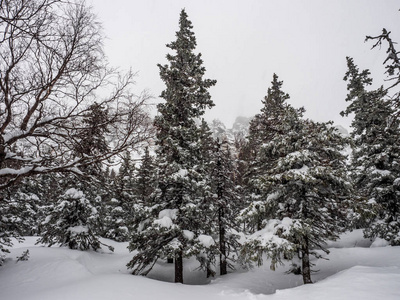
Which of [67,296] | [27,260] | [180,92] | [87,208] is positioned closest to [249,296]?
[67,296]

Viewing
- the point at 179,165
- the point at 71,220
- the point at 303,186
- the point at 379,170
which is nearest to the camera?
the point at 303,186

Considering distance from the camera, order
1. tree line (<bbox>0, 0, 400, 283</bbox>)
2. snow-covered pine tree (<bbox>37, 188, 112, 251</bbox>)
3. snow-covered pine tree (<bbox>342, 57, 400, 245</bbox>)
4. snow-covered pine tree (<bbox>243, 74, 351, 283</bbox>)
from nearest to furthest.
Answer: tree line (<bbox>0, 0, 400, 283</bbox>)
snow-covered pine tree (<bbox>243, 74, 351, 283</bbox>)
snow-covered pine tree (<bbox>342, 57, 400, 245</bbox>)
snow-covered pine tree (<bbox>37, 188, 112, 251</bbox>)

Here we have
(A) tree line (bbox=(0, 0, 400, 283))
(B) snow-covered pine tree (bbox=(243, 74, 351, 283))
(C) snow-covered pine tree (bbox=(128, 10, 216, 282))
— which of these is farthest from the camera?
(C) snow-covered pine tree (bbox=(128, 10, 216, 282))

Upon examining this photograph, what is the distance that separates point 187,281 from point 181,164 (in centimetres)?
888

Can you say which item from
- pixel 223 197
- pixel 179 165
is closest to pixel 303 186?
pixel 179 165

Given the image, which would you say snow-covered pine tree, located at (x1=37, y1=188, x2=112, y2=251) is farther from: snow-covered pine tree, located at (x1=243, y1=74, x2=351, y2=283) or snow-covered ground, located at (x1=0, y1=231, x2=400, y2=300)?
snow-covered pine tree, located at (x1=243, y1=74, x2=351, y2=283)

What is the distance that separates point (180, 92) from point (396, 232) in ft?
54.0

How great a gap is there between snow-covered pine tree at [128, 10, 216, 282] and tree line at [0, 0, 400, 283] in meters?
0.06

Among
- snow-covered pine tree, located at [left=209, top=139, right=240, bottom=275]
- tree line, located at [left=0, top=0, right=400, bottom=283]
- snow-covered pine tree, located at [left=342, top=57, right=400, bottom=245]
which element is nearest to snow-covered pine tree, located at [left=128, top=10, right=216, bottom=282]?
tree line, located at [left=0, top=0, right=400, bottom=283]

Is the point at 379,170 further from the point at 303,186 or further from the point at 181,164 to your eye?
the point at 181,164

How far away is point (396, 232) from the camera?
1383 cm

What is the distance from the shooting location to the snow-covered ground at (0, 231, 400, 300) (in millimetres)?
6891

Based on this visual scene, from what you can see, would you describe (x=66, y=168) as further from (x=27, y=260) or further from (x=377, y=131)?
(x=377, y=131)

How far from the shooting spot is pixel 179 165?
11.1 meters
